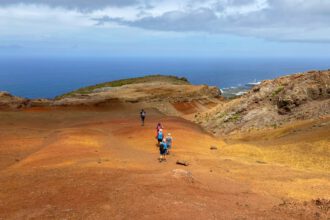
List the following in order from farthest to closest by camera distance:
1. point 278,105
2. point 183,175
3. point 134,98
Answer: point 134,98, point 278,105, point 183,175

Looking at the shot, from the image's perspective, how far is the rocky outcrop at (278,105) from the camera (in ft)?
129

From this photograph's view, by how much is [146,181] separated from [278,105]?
95.2ft

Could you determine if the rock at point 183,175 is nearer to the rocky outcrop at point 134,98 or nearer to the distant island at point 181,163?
the distant island at point 181,163

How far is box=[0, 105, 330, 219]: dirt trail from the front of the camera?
13258 millimetres

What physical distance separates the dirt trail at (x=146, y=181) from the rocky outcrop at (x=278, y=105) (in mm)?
10472

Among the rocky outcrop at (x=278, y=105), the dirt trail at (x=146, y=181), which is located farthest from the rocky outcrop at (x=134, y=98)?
the dirt trail at (x=146, y=181)

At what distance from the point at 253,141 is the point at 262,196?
1751 cm

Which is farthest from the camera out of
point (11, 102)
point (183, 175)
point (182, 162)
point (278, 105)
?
point (11, 102)

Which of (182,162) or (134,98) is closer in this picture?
(182,162)

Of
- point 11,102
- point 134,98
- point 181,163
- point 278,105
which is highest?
point 278,105

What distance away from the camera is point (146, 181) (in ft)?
51.7

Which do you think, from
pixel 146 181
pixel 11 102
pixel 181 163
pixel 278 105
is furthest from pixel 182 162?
pixel 11 102

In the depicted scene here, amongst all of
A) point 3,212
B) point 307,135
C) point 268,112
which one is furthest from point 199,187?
point 268,112

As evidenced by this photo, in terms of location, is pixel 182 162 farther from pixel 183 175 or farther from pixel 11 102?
pixel 11 102
